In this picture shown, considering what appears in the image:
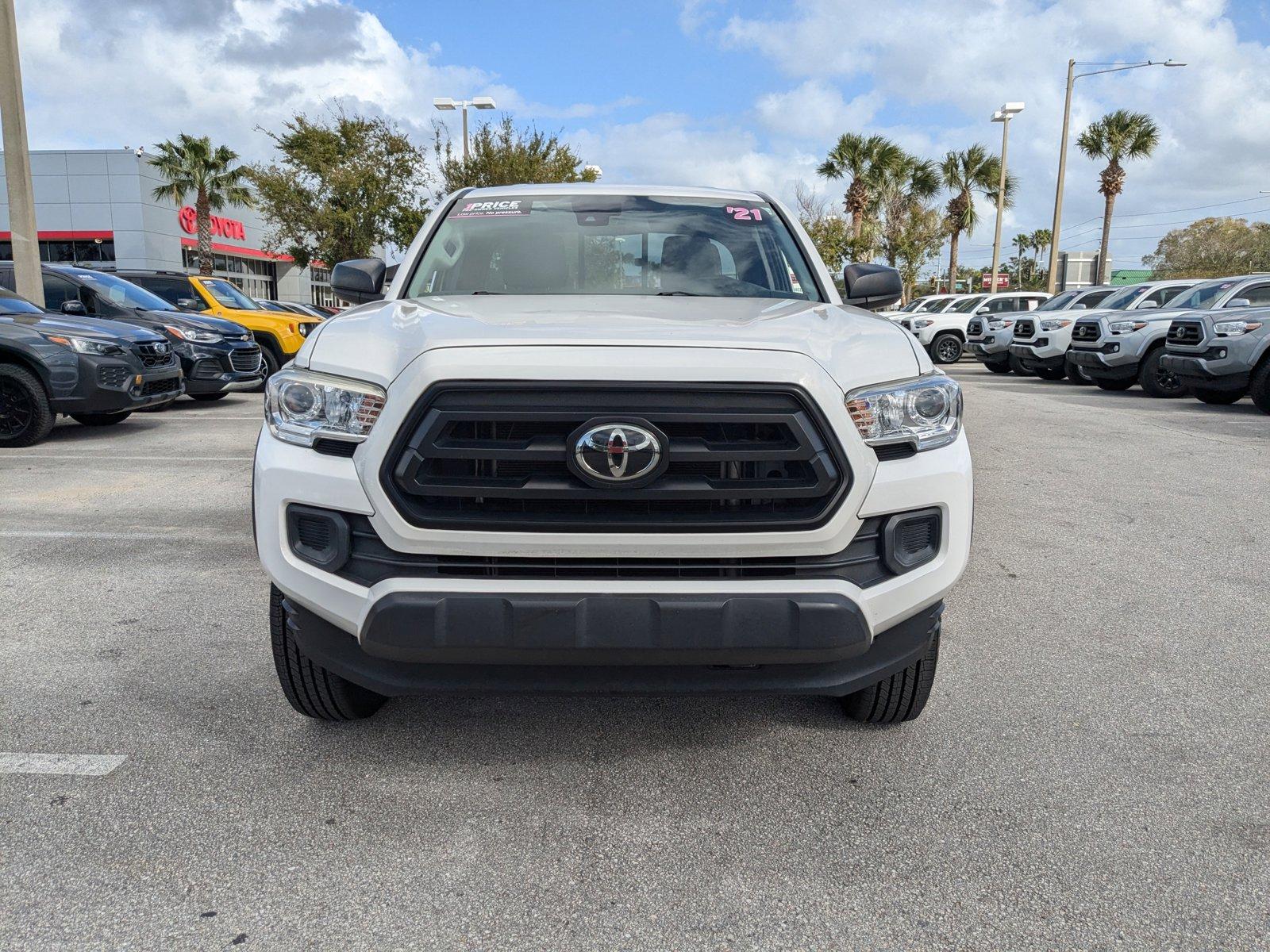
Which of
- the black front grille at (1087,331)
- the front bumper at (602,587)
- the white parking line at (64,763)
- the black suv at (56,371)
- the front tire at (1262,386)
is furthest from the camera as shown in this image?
the black front grille at (1087,331)

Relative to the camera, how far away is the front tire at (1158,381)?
1446 cm

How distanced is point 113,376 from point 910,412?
26.9 ft

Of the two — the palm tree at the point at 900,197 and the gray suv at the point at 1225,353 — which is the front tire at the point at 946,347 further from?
the palm tree at the point at 900,197

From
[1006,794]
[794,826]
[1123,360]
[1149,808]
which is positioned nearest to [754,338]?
[794,826]

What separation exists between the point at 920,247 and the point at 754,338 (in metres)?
49.3

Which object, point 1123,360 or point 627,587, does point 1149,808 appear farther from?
point 1123,360

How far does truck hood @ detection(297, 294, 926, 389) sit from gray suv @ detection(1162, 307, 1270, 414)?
10834 mm

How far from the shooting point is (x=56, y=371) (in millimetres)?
8477

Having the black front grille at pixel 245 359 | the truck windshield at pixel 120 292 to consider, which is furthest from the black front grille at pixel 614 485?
the truck windshield at pixel 120 292

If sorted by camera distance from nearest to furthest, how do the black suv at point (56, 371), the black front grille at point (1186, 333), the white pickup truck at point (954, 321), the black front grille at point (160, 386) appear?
the black suv at point (56, 371)
the black front grille at point (160, 386)
the black front grille at point (1186, 333)
the white pickup truck at point (954, 321)

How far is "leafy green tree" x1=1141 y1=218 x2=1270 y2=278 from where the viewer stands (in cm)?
6738

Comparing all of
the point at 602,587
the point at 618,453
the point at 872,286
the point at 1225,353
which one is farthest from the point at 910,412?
the point at 1225,353

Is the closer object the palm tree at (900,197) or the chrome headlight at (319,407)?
the chrome headlight at (319,407)

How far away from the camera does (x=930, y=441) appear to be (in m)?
2.57
